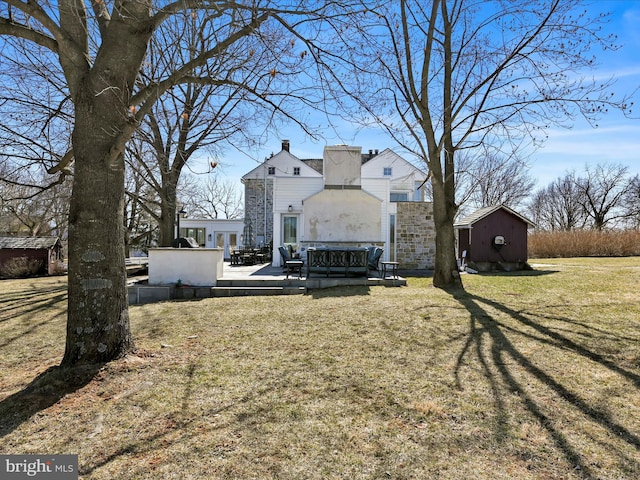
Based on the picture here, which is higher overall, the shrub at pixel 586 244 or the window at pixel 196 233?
the window at pixel 196 233

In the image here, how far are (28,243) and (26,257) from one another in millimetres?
836

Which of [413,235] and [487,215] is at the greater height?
[487,215]

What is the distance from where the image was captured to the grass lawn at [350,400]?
2.49 m

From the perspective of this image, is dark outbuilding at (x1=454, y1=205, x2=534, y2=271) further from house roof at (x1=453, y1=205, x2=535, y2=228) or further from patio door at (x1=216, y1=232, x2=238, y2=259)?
patio door at (x1=216, y1=232, x2=238, y2=259)

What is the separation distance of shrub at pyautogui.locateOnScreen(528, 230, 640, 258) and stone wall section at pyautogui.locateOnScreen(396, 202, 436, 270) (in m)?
13.8

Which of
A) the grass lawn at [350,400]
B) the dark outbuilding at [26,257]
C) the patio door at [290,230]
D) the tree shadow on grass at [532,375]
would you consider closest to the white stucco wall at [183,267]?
the grass lawn at [350,400]

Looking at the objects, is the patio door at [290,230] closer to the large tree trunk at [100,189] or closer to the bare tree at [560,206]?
the large tree trunk at [100,189]

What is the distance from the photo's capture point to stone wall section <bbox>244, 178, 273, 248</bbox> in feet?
94.1

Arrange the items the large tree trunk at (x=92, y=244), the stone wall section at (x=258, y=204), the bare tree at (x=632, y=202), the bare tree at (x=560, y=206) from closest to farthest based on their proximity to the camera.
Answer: the large tree trunk at (x=92, y=244)
the stone wall section at (x=258, y=204)
the bare tree at (x=632, y=202)
the bare tree at (x=560, y=206)

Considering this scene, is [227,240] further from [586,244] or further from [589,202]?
[589,202]

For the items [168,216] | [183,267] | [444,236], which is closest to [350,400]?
[444,236]

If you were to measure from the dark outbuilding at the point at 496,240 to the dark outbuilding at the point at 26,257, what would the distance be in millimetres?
21048

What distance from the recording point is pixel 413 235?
1641 cm

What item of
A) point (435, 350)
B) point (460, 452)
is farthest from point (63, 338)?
point (460, 452)
